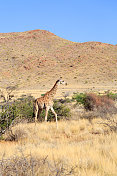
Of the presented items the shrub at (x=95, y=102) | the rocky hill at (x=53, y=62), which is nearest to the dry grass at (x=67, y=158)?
the shrub at (x=95, y=102)

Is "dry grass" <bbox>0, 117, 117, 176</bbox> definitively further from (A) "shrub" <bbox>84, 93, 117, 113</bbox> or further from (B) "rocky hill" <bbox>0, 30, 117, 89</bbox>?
(B) "rocky hill" <bbox>0, 30, 117, 89</bbox>

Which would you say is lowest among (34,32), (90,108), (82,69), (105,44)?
(90,108)

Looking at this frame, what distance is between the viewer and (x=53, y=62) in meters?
67.1

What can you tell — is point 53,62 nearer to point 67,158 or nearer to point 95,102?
point 95,102

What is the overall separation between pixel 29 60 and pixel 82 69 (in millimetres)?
16606

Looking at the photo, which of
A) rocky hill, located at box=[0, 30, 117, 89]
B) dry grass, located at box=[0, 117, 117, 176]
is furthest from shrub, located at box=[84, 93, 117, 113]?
rocky hill, located at box=[0, 30, 117, 89]

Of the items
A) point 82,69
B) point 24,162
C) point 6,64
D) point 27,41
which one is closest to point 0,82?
point 6,64

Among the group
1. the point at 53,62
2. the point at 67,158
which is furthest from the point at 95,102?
the point at 53,62

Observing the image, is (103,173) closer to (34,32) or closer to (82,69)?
(82,69)

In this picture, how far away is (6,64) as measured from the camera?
220ft

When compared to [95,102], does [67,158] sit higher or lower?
lower

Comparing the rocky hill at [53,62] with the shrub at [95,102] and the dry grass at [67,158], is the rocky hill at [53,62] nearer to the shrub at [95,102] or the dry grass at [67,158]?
the shrub at [95,102]

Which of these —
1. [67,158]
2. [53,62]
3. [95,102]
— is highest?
[53,62]

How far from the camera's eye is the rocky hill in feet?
184
